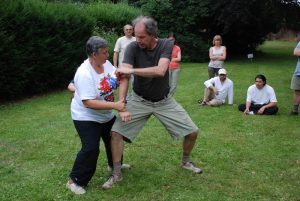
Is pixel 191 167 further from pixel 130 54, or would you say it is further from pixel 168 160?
pixel 130 54

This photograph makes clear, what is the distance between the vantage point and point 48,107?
11.0 m

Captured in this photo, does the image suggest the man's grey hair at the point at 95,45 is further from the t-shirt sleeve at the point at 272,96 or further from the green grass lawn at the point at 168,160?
the t-shirt sleeve at the point at 272,96

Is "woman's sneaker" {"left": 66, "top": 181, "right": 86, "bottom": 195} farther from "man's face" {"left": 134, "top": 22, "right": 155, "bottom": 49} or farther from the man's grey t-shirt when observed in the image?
"man's face" {"left": 134, "top": 22, "right": 155, "bottom": 49}

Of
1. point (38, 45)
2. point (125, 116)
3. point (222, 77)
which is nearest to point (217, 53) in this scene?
point (222, 77)

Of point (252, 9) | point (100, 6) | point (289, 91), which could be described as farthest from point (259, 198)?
point (252, 9)

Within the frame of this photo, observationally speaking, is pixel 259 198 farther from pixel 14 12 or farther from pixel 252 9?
pixel 252 9

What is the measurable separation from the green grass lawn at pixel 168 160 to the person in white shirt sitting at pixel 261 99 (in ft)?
0.89

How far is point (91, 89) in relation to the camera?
489 cm

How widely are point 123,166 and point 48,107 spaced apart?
5368 millimetres

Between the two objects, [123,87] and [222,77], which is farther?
[222,77]

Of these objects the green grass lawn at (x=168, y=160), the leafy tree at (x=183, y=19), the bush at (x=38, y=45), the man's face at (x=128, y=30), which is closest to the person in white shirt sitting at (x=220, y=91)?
the green grass lawn at (x=168, y=160)

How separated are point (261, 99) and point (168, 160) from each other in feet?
14.3

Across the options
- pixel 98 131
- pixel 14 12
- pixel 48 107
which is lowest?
pixel 48 107

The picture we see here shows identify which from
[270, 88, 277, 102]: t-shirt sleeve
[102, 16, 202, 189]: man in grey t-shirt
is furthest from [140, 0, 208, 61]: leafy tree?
[102, 16, 202, 189]: man in grey t-shirt
